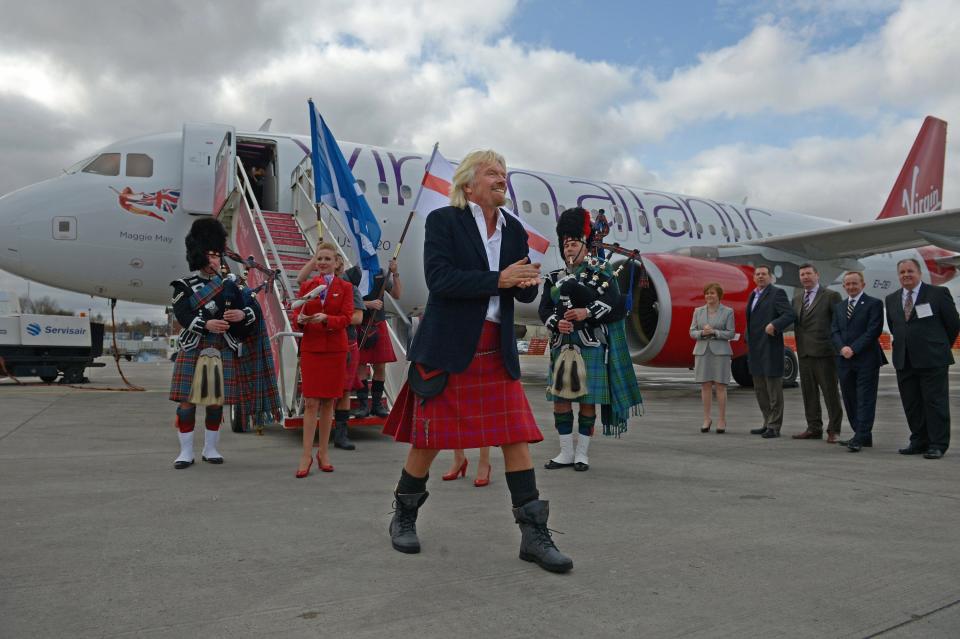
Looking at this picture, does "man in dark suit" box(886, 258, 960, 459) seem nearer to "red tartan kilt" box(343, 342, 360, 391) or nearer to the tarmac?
the tarmac

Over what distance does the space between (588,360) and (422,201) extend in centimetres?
154

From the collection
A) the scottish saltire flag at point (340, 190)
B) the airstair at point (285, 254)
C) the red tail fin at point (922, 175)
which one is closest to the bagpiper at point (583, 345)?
the airstair at point (285, 254)

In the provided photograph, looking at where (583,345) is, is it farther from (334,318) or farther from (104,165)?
(104,165)

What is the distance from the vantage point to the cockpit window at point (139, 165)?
9445 millimetres

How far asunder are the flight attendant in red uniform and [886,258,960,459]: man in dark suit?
4.23 metres

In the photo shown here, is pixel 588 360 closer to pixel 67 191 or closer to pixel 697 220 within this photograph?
pixel 67 191

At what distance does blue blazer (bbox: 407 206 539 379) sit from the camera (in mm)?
2770

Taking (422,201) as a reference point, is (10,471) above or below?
below

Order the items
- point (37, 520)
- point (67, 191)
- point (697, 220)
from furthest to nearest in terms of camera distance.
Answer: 1. point (697, 220)
2. point (67, 191)
3. point (37, 520)

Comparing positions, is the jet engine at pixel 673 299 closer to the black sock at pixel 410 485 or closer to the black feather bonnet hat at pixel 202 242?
the black feather bonnet hat at pixel 202 242

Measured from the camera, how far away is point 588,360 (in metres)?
4.89

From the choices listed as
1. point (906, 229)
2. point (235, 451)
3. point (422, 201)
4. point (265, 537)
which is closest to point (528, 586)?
point (265, 537)

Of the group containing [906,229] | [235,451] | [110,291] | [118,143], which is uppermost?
[118,143]

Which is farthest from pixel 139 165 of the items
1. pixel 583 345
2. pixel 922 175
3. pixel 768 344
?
pixel 922 175
